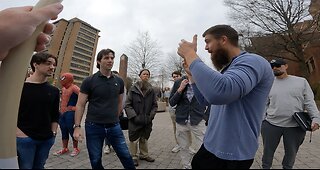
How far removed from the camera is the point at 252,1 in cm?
2395

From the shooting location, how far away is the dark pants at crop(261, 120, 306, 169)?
11.2 feet

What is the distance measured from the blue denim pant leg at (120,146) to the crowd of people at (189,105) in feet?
0.04

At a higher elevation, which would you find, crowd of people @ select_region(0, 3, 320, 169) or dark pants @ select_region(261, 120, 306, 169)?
crowd of people @ select_region(0, 3, 320, 169)

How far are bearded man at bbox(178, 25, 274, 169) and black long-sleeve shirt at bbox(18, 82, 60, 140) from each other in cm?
168

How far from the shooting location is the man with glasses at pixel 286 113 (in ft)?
11.3

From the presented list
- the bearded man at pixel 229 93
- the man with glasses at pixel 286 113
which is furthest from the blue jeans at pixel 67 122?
the bearded man at pixel 229 93

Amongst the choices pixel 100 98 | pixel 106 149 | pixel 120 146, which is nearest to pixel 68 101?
pixel 106 149

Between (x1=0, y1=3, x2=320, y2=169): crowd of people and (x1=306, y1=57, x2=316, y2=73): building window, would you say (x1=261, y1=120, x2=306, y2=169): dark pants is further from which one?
(x1=306, y1=57, x2=316, y2=73): building window

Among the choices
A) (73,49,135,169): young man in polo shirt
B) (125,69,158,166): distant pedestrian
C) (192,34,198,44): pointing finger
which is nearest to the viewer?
A: (192,34,198,44): pointing finger

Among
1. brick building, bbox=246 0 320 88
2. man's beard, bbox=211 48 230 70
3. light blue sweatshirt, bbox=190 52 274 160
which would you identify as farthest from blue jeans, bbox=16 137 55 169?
brick building, bbox=246 0 320 88

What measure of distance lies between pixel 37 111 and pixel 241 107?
6.72 ft

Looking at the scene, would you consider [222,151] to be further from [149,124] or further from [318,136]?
[318,136]

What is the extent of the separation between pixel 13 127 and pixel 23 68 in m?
0.17

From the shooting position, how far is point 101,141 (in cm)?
323
